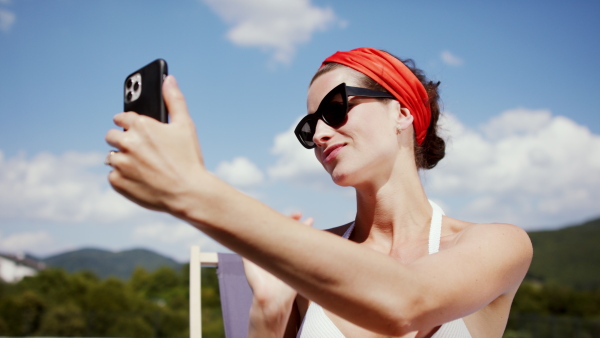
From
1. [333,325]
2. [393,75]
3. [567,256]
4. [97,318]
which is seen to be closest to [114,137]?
[333,325]

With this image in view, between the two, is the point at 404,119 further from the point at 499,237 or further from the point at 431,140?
the point at 499,237

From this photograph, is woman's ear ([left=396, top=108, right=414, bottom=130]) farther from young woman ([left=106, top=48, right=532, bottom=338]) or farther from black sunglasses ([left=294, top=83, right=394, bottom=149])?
black sunglasses ([left=294, top=83, right=394, bottom=149])

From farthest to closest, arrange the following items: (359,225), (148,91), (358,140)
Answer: (359,225), (358,140), (148,91)

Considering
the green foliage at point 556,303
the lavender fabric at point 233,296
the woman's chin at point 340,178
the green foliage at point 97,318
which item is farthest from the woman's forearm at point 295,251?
the green foliage at point 556,303

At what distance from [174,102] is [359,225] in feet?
6.19

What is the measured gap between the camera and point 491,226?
1.98m

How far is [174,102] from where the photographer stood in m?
1.12

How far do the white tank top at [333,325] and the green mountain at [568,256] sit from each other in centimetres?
8337

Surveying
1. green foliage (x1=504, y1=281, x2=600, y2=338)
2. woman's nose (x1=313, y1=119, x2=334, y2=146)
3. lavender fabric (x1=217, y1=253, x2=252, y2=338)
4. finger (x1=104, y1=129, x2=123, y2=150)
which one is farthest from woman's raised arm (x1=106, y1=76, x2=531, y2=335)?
green foliage (x1=504, y1=281, x2=600, y2=338)

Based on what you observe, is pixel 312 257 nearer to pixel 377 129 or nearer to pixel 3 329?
pixel 377 129

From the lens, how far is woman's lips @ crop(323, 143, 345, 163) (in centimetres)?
232

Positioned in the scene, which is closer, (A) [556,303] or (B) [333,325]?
(B) [333,325]

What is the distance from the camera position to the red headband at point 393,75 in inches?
98.6

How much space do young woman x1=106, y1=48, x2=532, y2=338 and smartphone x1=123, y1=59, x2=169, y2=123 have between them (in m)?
0.02
